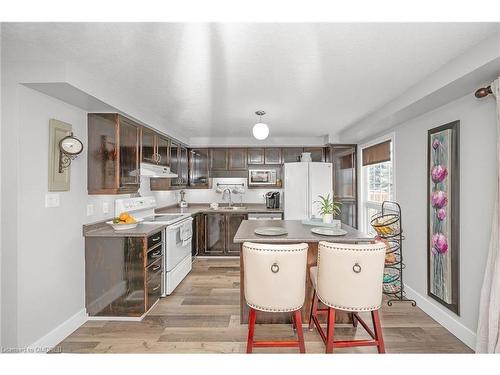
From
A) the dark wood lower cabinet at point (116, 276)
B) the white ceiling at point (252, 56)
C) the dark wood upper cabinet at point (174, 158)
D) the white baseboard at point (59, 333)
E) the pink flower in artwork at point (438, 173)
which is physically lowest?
the white baseboard at point (59, 333)

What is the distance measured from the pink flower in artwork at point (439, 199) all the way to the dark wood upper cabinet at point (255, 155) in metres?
3.17

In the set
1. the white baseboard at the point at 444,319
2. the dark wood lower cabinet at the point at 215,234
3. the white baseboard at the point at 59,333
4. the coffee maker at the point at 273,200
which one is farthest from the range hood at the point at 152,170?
the white baseboard at the point at 444,319

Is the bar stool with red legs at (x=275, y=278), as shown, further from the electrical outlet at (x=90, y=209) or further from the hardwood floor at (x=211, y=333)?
the electrical outlet at (x=90, y=209)

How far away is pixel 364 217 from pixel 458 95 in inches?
113

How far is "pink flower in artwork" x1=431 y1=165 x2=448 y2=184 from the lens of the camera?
2.48m

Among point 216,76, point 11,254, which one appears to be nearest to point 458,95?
point 216,76

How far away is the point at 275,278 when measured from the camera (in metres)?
1.87

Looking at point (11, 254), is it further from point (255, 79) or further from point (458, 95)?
point (458, 95)

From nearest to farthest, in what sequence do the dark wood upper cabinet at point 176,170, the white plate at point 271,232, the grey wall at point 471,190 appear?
the grey wall at point 471,190 → the white plate at point 271,232 → the dark wood upper cabinet at point 176,170

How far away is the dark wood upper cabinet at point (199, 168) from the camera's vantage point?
5.17m

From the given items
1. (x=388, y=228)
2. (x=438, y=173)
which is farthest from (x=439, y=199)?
(x=388, y=228)

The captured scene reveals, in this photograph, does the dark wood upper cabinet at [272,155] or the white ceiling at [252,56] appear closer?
the white ceiling at [252,56]

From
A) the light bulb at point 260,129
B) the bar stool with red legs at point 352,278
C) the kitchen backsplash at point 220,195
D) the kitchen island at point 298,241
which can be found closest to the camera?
the bar stool with red legs at point 352,278
